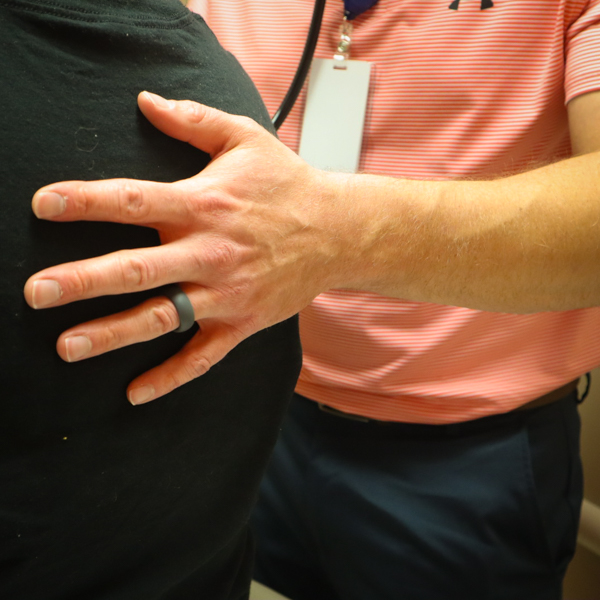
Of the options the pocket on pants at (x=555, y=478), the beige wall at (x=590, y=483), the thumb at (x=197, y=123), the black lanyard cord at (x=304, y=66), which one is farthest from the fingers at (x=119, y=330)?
the beige wall at (x=590, y=483)

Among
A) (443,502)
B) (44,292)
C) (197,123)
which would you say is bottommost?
(443,502)

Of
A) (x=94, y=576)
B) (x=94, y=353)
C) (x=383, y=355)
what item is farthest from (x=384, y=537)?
(x=94, y=353)

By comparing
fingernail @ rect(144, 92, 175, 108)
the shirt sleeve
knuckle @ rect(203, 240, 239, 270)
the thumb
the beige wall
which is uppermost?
the shirt sleeve

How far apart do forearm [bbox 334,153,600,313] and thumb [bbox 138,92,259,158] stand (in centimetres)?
20

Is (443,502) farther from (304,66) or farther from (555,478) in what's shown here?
(304,66)

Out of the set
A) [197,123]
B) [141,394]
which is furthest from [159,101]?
[141,394]

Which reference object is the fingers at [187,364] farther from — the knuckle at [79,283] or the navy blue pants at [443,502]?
the navy blue pants at [443,502]

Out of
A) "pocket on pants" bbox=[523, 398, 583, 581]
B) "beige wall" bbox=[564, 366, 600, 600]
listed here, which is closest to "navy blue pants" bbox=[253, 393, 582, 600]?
"pocket on pants" bbox=[523, 398, 583, 581]

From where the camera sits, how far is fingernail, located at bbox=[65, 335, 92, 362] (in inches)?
17.1

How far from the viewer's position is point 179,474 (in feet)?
1.79

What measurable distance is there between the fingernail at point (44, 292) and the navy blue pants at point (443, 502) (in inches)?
28.7

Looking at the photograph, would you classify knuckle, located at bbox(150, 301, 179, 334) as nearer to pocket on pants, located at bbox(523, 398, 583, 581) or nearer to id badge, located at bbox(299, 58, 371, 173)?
id badge, located at bbox(299, 58, 371, 173)

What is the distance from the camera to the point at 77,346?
1.43 ft

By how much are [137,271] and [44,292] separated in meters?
0.07
